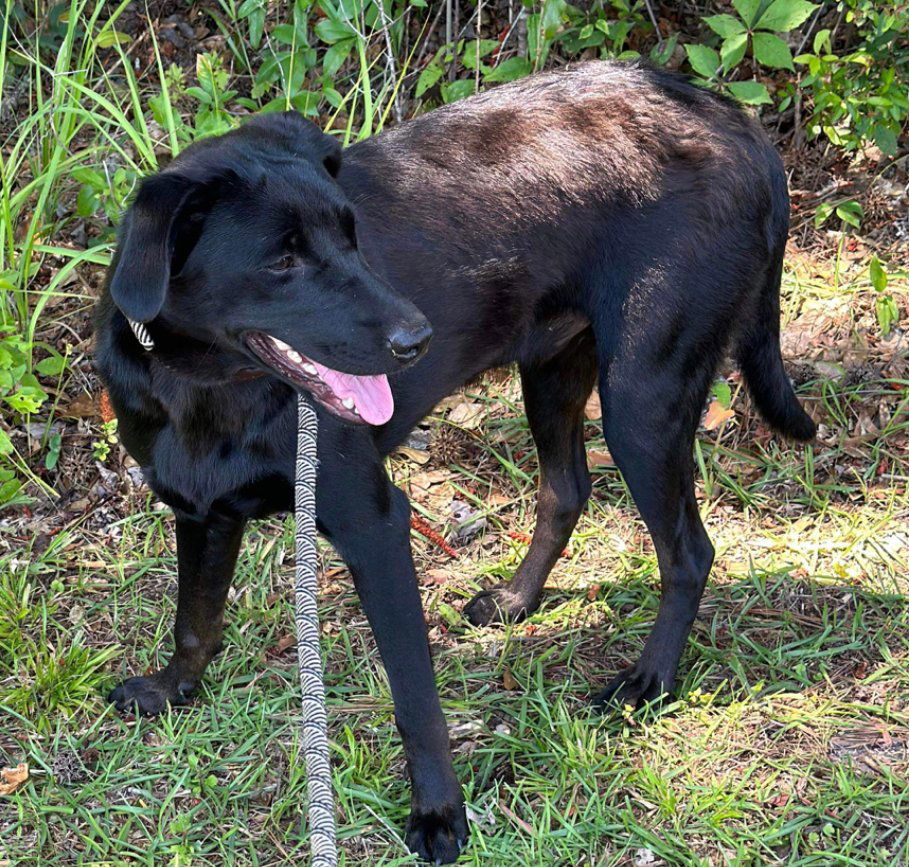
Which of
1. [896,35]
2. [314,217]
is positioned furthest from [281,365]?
[896,35]

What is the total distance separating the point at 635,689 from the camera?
2.71 m

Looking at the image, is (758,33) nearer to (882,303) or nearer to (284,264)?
(882,303)

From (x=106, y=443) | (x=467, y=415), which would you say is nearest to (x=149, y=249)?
(x=106, y=443)

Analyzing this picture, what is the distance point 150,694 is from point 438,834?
2.67 feet

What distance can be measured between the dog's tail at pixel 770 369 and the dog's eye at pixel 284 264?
1189 millimetres

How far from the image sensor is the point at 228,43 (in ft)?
14.4

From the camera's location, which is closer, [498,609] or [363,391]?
[363,391]

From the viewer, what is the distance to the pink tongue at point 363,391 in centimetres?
215

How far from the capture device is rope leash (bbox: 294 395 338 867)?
1604 millimetres

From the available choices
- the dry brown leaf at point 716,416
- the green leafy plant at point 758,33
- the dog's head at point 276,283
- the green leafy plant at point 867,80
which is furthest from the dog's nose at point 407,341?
the green leafy plant at point 867,80

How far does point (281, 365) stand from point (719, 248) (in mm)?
1041

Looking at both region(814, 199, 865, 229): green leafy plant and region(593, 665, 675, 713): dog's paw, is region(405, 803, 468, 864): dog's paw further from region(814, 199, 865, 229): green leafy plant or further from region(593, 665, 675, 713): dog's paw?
region(814, 199, 865, 229): green leafy plant

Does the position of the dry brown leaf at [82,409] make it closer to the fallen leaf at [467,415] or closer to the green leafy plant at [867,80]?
the fallen leaf at [467,415]

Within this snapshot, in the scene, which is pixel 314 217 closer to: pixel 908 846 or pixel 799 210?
pixel 908 846
